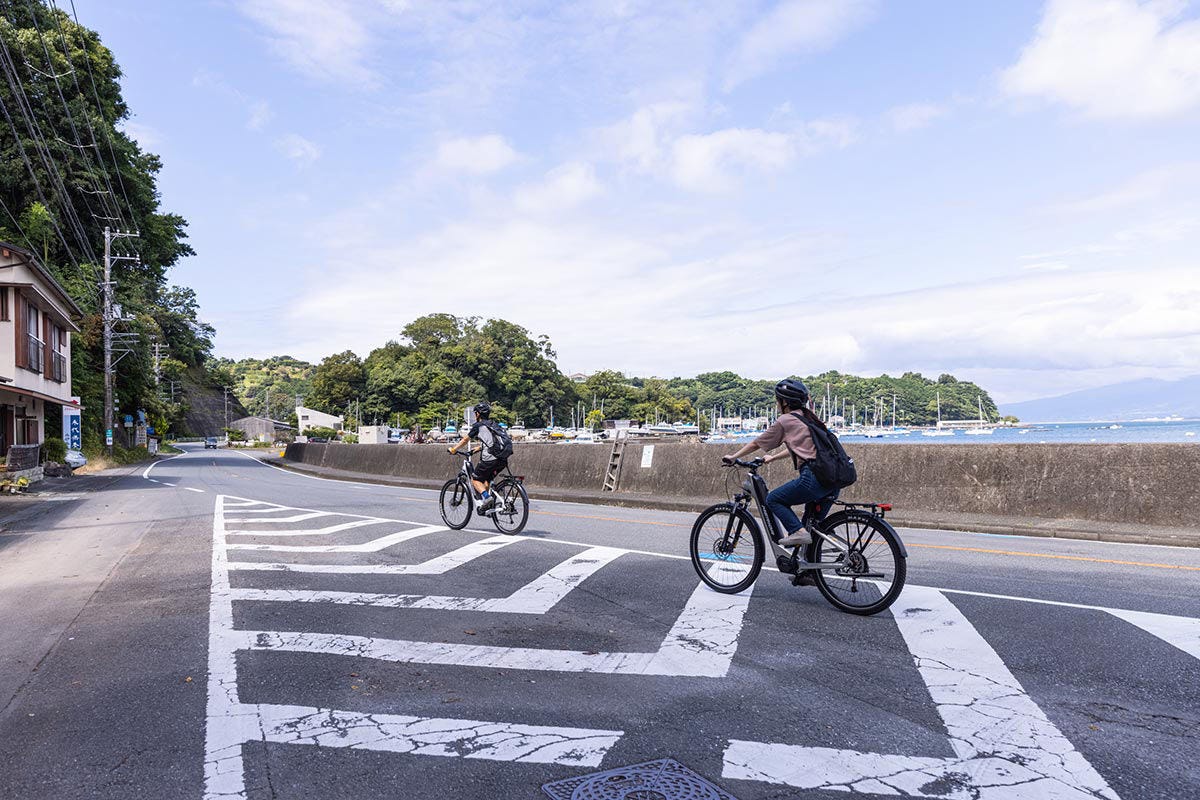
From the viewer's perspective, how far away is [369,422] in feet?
461

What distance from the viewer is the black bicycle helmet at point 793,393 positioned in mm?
6656

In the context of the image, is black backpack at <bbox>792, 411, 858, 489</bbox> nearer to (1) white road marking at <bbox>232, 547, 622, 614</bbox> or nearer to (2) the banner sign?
(1) white road marking at <bbox>232, 547, 622, 614</bbox>

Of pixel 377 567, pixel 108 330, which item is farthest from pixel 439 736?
pixel 108 330

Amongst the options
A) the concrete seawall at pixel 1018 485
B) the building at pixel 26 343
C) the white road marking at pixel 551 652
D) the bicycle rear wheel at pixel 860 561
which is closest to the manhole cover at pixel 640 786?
the white road marking at pixel 551 652

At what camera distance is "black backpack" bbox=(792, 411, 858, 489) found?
20.9 ft

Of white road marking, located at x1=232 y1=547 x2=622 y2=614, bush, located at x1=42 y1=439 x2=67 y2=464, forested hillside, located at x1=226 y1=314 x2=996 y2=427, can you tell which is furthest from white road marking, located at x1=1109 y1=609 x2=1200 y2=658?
forested hillside, located at x1=226 y1=314 x2=996 y2=427

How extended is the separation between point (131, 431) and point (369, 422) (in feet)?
241

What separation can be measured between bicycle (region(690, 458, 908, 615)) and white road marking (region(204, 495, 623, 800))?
3.03 metres

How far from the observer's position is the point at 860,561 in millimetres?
6250

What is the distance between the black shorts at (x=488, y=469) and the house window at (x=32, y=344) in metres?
24.5

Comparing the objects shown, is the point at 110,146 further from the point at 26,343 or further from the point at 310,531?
the point at 310,531

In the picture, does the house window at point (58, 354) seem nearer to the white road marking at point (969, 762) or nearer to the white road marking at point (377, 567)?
the white road marking at point (377, 567)

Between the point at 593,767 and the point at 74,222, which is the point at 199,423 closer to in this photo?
the point at 74,222

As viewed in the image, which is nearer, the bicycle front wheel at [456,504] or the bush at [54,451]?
the bicycle front wheel at [456,504]
